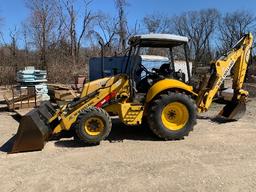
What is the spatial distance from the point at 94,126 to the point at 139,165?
5.17 ft

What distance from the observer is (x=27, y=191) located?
4766 millimetres

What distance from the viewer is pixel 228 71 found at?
29.0 ft

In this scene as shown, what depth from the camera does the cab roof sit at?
24.5ft

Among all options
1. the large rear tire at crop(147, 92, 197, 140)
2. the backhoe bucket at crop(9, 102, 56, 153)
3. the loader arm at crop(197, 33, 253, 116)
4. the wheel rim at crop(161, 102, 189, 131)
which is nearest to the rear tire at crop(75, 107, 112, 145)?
the backhoe bucket at crop(9, 102, 56, 153)

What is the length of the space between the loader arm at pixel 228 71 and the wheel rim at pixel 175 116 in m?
0.87

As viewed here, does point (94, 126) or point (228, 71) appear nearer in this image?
point (94, 126)

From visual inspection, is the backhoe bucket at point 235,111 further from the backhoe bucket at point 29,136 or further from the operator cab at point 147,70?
the backhoe bucket at point 29,136

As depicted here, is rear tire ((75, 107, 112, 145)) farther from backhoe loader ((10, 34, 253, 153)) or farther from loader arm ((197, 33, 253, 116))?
loader arm ((197, 33, 253, 116))

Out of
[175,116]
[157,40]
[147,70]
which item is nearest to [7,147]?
[147,70]

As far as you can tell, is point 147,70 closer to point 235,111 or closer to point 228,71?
point 228,71

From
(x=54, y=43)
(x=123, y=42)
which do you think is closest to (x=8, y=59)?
(x=54, y=43)

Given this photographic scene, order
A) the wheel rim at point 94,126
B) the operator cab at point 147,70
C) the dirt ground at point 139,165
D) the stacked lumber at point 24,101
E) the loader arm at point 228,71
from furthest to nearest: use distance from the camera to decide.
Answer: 1. the stacked lumber at point 24,101
2. the loader arm at point 228,71
3. the operator cab at point 147,70
4. the wheel rim at point 94,126
5. the dirt ground at point 139,165

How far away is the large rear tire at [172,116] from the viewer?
24.1ft

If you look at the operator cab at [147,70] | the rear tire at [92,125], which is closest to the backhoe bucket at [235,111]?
the operator cab at [147,70]
